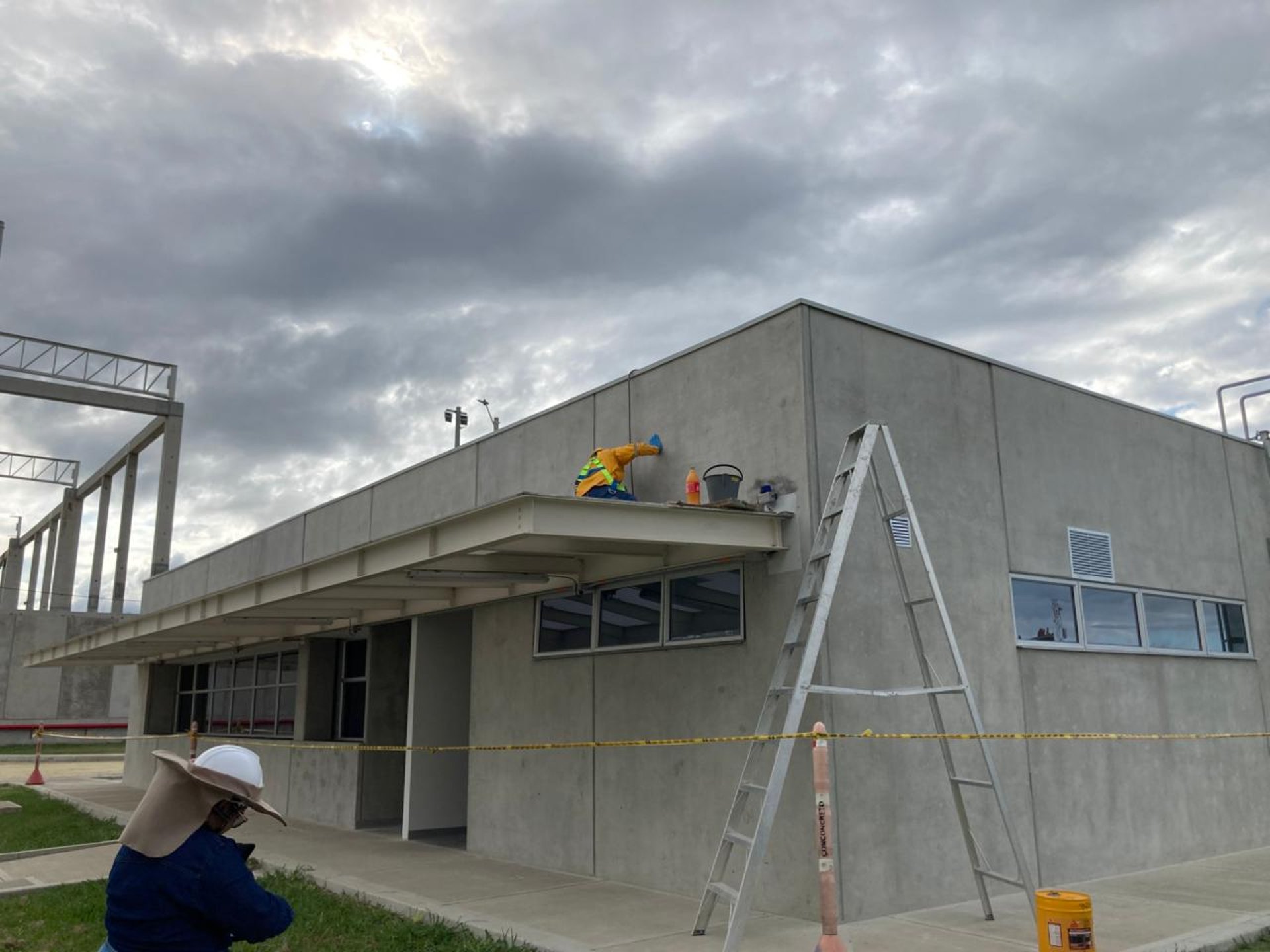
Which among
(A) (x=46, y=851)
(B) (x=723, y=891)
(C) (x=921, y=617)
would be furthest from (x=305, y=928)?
(A) (x=46, y=851)

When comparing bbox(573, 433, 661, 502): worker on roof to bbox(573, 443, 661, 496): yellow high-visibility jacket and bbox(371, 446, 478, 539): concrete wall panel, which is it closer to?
bbox(573, 443, 661, 496): yellow high-visibility jacket

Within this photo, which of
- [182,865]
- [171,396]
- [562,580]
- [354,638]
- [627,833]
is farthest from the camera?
[171,396]

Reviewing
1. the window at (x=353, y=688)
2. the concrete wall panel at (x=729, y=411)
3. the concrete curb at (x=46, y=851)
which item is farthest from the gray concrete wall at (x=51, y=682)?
the concrete wall panel at (x=729, y=411)

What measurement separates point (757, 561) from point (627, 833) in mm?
2839

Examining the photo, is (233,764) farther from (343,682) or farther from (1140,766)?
(343,682)

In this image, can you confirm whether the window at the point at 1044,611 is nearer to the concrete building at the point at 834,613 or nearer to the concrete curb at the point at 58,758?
the concrete building at the point at 834,613

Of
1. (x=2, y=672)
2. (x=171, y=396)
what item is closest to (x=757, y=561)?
(x=171, y=396)

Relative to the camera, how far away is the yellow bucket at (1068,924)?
19.2 ft

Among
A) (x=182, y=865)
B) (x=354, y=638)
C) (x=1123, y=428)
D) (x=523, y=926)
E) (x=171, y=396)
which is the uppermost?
(x=171, y=396)

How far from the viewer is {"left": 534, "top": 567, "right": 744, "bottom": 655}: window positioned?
9031 millimetres

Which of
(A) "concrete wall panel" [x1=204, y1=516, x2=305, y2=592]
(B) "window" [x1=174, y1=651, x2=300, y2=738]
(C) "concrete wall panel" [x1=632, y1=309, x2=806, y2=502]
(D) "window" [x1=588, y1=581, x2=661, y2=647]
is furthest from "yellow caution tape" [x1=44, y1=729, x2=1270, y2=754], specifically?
(A) "concrete wall panel" [x1=204, y1=516, x2=305, y2=592]

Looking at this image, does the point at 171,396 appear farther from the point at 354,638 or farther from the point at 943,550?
the point at 943,550

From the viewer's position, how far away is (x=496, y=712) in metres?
11.6

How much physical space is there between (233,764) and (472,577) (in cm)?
675
